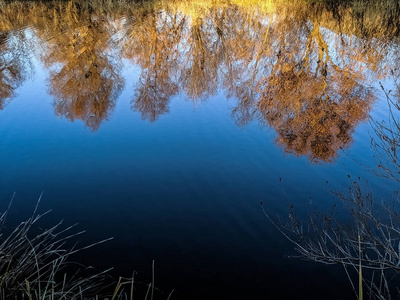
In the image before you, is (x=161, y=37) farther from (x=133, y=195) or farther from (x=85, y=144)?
(x=133, y=195)

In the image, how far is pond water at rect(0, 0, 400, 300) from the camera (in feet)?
16.9

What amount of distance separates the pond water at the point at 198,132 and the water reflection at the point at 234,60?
3.2 inches

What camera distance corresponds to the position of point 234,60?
1592cm

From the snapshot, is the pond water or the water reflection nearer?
the pond water

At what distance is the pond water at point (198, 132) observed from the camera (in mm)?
5160

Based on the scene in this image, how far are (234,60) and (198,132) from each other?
7.61 m

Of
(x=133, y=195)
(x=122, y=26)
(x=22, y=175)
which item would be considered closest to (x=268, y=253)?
(x=133, y=195)

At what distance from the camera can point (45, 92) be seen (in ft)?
40.3

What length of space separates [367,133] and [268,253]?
5239 millimetres

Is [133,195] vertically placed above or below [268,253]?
above

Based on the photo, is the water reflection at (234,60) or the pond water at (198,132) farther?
the water reflection at (234,60)

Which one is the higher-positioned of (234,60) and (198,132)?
(234,60)

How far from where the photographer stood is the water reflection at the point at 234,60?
10477 millimetres

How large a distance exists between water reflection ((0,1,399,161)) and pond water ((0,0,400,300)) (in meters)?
0.08
